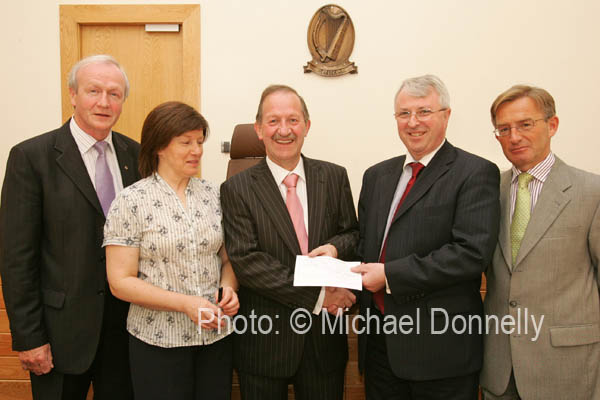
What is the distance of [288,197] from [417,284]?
57cm

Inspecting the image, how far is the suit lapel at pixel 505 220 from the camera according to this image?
156 centimetres

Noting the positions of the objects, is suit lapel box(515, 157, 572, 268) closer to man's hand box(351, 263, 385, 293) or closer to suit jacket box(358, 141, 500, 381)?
suit jacket box(358, 141, 500, 381)

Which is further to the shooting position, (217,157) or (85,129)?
(217,157)

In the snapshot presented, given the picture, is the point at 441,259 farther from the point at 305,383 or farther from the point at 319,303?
the point at 305,383

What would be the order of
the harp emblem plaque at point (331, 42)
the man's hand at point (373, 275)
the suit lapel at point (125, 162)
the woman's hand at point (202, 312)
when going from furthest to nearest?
the harp emblem plaque at point (331, 42), the suit lapel at point (125, 162), the man's hand at point (373, 275), the woman's hand at point (202, 312)

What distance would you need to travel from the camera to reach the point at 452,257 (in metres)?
1.48

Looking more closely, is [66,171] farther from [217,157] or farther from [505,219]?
[217,157]

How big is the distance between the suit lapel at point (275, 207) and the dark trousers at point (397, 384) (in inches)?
17.9

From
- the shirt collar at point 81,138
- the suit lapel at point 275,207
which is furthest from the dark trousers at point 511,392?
the shirt collar at point 81,138

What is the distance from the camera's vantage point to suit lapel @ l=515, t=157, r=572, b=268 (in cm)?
150

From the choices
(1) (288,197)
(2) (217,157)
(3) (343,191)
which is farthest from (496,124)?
(2) (217,157)

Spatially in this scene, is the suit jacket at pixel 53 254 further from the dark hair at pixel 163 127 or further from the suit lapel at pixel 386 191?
the suit lapel at pixel 386 191

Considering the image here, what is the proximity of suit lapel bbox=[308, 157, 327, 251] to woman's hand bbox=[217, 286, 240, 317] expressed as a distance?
0.33m

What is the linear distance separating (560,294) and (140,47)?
12.7 ft
